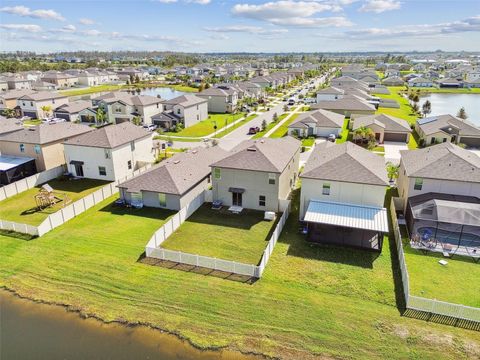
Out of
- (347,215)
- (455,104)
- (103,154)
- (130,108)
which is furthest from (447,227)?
(455,104)

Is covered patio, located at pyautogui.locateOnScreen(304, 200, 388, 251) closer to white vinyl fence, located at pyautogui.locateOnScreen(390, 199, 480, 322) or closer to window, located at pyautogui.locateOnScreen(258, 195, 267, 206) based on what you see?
window, located at pyautogui.locateOnScreen(258, 195, 267, 206)

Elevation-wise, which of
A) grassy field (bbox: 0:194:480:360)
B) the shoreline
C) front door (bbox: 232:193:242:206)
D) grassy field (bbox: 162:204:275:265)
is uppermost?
front door (bbox: 232:193:242:206)

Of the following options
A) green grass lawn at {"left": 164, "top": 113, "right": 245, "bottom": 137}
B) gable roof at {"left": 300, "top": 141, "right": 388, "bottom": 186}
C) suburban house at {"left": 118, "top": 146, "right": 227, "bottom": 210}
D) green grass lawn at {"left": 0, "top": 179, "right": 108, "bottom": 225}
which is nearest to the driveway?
gable roof at {"left": 300, "top": 141, "right": 388, "bottom": 186}

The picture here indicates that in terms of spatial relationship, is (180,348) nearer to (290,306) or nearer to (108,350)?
(108,350)

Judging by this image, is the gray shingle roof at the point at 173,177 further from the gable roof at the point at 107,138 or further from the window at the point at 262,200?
the gable roof at the point at 107,138

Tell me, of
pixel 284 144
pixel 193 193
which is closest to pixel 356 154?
pixel 284 144

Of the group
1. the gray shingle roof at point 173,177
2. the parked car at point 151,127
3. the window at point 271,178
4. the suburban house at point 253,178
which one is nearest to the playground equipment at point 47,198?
the gray shingle roof at point 173,177
